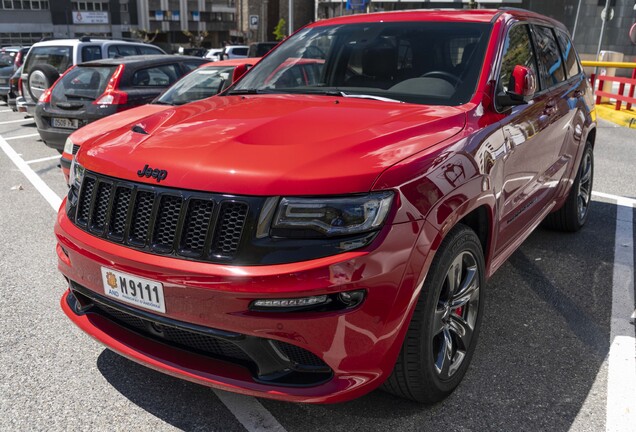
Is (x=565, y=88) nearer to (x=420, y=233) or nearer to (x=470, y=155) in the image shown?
(x=470, y=155)

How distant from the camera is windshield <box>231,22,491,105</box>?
128 inches

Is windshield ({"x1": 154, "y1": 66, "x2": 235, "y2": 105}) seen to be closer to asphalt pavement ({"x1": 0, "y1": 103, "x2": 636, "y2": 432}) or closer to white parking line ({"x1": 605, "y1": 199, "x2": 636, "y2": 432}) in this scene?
asphalt pavement ({"x1": 0, "y1": 103, "x2": 636, "y2": 432})

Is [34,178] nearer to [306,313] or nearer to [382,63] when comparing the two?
[382,63]

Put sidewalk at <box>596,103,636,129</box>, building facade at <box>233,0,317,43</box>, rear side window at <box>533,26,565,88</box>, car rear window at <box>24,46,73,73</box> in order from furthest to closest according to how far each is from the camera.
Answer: building facade at <box>233,0,317,43</box> < sidewalk at <box>596,103,636,129</box> < car rear window at <box>24,46,73,73</box> < rear side window at <box>533,26,565,88</box>

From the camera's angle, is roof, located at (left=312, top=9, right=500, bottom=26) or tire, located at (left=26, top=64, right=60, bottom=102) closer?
roof, located at (left=312, top=9, right=500, bottom=26)

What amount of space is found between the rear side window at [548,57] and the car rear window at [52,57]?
8.97 m

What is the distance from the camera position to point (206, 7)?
83562mm

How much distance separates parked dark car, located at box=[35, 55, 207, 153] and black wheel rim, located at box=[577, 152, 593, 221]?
5907 mm

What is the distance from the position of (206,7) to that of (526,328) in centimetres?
8756

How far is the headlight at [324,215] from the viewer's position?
2178mm

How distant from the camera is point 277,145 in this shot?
245 cm

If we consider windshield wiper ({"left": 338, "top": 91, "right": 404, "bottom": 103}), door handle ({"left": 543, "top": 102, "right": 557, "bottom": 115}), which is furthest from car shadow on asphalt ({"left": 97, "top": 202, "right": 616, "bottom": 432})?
windshield wiper ({"left": 338, "top": 91, "right": 404, "bottom": 103})

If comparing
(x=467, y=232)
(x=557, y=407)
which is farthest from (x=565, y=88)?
(x=557, y=407)

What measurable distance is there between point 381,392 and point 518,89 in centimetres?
177
